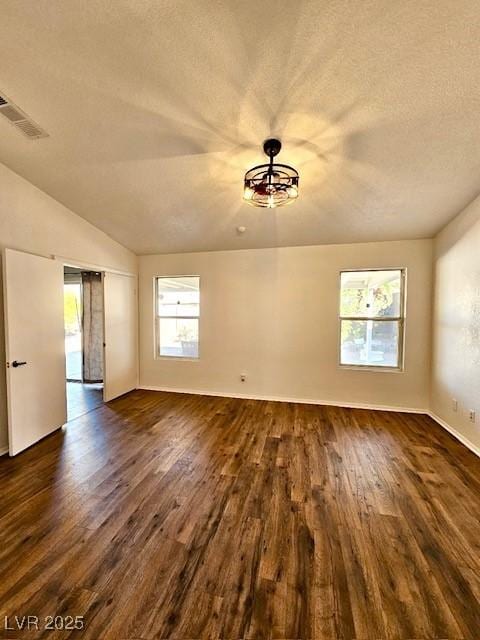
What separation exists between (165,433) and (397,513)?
2.45 metres

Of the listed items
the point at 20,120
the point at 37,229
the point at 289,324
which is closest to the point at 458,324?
the point at 289,324

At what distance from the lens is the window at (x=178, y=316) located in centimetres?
495

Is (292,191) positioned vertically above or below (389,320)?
above

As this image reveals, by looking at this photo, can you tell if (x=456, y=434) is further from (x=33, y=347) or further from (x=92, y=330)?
(x=92, y=330)

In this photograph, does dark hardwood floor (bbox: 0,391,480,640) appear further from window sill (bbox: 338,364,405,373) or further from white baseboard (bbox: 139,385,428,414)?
window sill (bbox: 338,364,405,373)

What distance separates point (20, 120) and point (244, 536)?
3.55 m

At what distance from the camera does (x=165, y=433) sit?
328 cm

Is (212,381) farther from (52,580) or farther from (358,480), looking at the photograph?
(52,580)

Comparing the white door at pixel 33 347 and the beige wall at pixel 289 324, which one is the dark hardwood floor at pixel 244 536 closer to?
the white door at pixel 33 347

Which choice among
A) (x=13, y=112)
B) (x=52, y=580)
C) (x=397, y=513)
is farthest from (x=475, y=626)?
(x=13, y=112)

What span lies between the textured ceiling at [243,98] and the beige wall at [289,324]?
102 centimetres

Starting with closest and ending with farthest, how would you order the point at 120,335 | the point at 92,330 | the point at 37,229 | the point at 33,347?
the point at 33,347, the point at 37,229, the point at 120,335, the point at 92,330

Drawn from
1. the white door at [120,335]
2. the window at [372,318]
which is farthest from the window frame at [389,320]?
the white door at [120,335]

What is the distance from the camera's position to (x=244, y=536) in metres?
1.76
